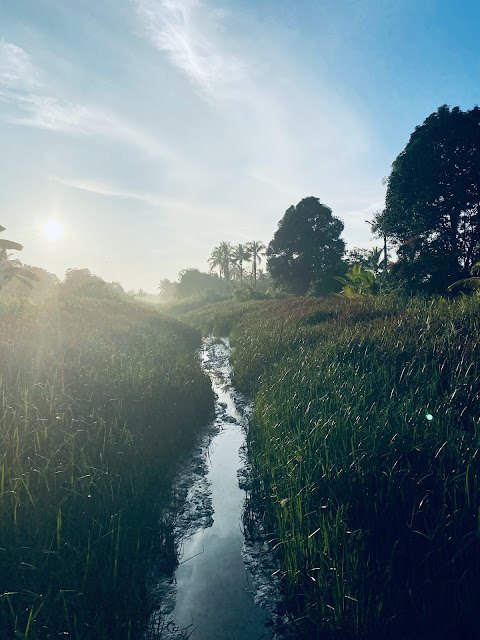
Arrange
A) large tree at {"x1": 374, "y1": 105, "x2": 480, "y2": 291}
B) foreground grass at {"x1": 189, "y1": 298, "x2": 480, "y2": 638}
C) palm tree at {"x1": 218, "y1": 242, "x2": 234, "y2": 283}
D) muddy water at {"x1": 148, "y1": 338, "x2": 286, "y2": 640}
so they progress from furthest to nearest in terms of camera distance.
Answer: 1. palm tree at {"x1": 218, "y1": 242, "x2": 234, "y2": 283}
2. large tree at {"x1": 374, "y1": 105, "x2": 480, "y2": 291}
3. muddy water at {"x1": 148, "y1": 338, "x2": 286, "y2": 640}
4. foreground grass at {"x1": 189, "y1": 298, "x2": 480, "y2": 638}

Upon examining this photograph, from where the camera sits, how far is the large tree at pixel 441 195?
1707cm

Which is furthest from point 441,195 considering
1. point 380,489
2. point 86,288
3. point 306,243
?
point 86,288

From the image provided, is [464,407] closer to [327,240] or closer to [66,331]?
[66,331]

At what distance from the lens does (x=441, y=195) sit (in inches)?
696

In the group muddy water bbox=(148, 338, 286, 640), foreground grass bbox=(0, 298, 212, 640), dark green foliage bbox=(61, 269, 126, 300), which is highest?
dark green foliage bbox=(61, 269, 126, 300)

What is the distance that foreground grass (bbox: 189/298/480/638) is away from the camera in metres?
2.38

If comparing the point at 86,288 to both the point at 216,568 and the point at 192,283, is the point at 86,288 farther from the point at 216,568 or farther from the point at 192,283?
the point at 192,283

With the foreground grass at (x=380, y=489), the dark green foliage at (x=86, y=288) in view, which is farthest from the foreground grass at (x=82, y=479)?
the dark green foliage at (x=86, y=288)

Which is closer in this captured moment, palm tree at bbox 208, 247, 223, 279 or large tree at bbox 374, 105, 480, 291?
large tree at bbox 374, 105, 480, 291

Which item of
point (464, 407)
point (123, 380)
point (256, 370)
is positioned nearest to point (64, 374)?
point (123, 380)

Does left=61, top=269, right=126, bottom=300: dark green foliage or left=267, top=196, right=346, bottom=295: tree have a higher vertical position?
left=267, top=196, right=346, bottom=295: tree

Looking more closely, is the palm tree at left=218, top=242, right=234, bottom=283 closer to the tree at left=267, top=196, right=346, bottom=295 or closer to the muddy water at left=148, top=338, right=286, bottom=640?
the tree at left=267, top=196, right=346, bottom=295

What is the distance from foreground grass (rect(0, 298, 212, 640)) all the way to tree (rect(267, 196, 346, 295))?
25.0m

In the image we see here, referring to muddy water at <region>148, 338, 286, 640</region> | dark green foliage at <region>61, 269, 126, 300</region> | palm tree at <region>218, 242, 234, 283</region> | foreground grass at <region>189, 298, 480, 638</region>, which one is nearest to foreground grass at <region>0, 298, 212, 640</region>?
muddy water at <region>148, 338, 286, 640</region>
